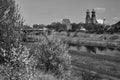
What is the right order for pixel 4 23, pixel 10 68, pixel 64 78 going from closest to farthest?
pixel 10 68, pixel 4 23, pixel 64 78

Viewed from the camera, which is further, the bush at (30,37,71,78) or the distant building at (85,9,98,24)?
the distant building at (85,9,98,24)

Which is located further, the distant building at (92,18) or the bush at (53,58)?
the distant building at (92,18)

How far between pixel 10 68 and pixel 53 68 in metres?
4.72

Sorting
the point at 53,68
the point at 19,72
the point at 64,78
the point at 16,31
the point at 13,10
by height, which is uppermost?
the point at 13,10

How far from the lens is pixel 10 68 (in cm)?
476

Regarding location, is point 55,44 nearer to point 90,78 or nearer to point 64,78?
point 64,78

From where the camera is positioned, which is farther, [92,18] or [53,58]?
[92,18]

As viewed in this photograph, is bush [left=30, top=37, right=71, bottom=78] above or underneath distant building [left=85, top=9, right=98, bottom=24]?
underneath

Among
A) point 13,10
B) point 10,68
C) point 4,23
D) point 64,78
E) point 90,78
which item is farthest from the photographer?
point 90,78

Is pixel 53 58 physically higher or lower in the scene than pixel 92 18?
lower

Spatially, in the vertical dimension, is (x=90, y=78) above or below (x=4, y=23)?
below

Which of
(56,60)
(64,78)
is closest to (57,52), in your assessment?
(56,60)

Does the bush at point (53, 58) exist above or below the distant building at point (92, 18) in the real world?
below

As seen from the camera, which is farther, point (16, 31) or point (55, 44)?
point (55, 44)
